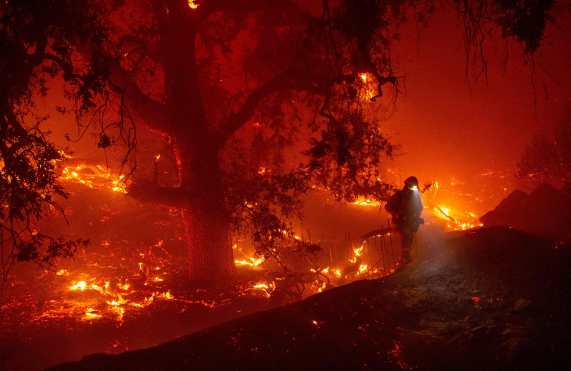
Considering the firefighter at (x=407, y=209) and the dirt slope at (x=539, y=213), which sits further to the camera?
the dirt slope at (x=539, y=213)

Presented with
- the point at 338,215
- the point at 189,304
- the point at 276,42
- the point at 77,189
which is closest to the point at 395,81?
the point at 276,42

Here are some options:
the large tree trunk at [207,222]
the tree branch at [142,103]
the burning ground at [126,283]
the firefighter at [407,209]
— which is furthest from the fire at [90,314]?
the firefighter at [407,209]

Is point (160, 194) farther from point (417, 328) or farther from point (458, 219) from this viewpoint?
point (458, 219)

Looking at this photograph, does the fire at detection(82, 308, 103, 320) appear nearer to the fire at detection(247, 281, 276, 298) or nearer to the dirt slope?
the fire at detection(247, 281, 276, 298)

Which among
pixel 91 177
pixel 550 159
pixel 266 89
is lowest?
pixel 266 89

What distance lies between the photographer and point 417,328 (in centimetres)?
481

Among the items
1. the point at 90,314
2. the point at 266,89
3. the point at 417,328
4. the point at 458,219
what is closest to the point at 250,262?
the point at 90,314

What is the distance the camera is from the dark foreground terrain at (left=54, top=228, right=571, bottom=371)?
408 cm

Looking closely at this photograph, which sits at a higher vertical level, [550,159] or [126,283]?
[550,159]

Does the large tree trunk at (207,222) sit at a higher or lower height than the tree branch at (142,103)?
lower

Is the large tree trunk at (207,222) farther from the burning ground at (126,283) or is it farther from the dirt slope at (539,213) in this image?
the dirt slope at (539,213)

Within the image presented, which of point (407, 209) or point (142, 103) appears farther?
point (142, 103)

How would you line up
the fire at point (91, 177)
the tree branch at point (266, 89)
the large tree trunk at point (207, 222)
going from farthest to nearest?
1. the fire at point (91, 177)
2. the large tree trunk at point (207, 222)
3. the tree branch at point (266, 89)

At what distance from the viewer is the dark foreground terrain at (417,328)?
408cm
